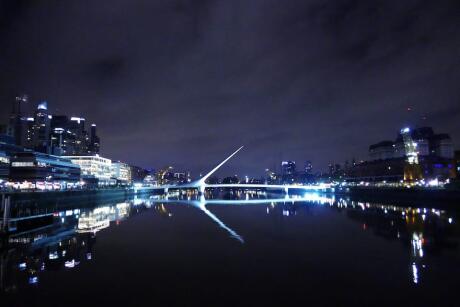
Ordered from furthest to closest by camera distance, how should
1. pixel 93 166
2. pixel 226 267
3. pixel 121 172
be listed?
pixel 121 172 → pixel 93 166 → pixel 226 267

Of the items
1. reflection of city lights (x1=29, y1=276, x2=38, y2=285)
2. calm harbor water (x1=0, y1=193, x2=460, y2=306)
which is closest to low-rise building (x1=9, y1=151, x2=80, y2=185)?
calm harbor water (x1=0, y1=193, x2=460, y2=306)

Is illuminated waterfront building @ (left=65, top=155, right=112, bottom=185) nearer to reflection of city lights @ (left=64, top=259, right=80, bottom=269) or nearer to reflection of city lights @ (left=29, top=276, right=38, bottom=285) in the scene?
reflection of city lights @ (left=64, top=259, right=80, bottom=269)

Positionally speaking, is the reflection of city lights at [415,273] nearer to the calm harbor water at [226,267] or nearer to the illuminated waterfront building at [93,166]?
the calm harbor water at [226,267]

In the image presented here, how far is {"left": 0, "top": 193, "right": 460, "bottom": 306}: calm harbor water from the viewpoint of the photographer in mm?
9750

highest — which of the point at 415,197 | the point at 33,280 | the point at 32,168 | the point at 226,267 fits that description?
the point at 32,168

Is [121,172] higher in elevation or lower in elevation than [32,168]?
higher

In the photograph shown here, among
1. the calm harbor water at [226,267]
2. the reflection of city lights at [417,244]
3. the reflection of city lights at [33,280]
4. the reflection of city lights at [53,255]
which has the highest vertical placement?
the reflection of city lights at [53,255]

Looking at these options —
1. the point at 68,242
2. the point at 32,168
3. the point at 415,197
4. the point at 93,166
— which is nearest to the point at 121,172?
the point at 93,166

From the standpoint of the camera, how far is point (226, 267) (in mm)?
13156

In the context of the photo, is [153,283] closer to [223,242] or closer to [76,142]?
[223,242]

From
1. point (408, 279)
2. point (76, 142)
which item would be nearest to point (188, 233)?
point (408, 279)

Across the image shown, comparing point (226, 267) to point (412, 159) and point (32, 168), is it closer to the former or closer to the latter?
point (32, 168)

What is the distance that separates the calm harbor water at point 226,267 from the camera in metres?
9.75

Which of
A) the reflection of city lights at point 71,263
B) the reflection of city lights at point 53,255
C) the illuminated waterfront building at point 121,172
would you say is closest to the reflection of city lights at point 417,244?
the reflection of city lights at point 71,263
